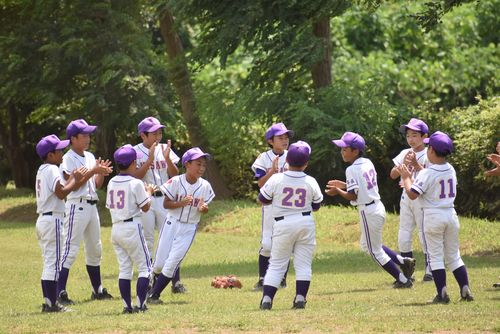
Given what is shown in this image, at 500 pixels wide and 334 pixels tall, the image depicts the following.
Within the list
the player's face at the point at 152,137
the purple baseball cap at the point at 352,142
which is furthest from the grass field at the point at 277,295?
the player's face at the point at 152,137

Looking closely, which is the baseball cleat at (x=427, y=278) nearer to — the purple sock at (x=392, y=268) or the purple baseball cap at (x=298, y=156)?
the purple sock at (x=392, y=268)

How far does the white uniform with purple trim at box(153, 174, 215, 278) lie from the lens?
13.0m

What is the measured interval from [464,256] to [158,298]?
22.8ft

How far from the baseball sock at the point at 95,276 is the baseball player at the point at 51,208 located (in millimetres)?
1233

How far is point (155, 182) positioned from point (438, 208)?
13.4 ft

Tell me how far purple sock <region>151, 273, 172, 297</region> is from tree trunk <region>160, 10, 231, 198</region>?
14.1 metres

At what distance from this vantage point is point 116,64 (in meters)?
27.2

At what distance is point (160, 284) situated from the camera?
13.1 m

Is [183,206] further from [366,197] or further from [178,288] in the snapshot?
[366,197]

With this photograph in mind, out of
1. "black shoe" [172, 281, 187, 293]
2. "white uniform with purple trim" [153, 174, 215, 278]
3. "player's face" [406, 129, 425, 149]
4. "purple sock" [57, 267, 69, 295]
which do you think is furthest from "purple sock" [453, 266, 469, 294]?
"purple sock" [57, 267, 69, 295]

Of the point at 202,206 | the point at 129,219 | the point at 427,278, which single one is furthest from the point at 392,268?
the point at 129,219

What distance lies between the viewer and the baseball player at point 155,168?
14031 millimetres

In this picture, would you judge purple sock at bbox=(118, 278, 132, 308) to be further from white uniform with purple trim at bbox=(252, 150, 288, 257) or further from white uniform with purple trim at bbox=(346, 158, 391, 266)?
white uniform with purple trim at bbox=(346, 158, 391, 266)

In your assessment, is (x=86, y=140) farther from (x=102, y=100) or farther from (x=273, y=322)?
(x=102, y=100)
